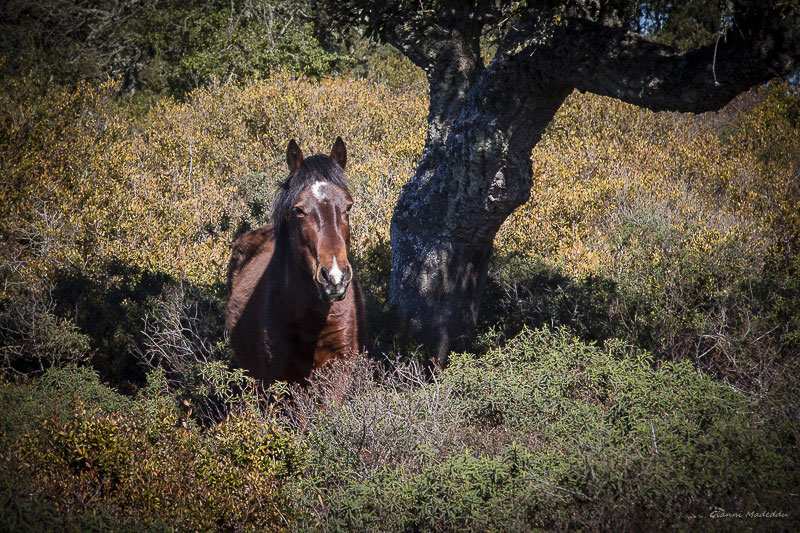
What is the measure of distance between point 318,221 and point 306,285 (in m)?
0.49

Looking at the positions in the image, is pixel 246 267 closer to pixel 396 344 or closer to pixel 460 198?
pixel 396 344

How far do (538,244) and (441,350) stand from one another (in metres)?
3.37

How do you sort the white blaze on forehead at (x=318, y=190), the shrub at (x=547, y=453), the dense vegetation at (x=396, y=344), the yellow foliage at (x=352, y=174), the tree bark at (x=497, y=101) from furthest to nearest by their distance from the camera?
the yellow foliage at (x=352, y=174) → the white blaze on forehead at (x=318, y=190) → the tree bark at (x=497, y=101) → the dense vegetation at (x=396, y=344) → the shrub at (x=547, y=453)

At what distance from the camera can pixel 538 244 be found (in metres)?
8.45

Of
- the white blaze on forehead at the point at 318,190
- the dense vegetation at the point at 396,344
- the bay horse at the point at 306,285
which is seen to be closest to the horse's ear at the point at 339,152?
the bay horse at the point at 306,285

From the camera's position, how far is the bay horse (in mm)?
3559

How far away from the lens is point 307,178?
3.82 metres

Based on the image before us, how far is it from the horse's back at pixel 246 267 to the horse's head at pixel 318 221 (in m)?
1.04

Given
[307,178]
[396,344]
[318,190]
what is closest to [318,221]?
[318,190]

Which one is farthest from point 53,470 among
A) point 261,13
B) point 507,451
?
point 261,13

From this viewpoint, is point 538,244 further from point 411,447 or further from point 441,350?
point 411,447

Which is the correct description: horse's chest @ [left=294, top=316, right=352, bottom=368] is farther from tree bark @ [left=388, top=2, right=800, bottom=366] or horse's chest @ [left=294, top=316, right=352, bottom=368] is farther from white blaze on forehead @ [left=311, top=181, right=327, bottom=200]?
tree bark @ [left=388, top=2, right=800, bottom=366]

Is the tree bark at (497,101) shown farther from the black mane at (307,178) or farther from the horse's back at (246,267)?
the black mane at (307,178)

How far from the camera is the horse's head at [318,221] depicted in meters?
3.44
